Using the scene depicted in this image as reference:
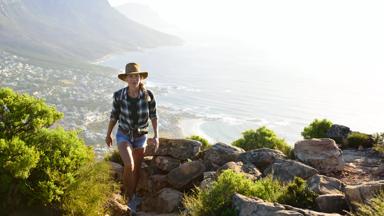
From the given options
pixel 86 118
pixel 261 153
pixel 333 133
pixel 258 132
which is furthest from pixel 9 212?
pixel 86 118

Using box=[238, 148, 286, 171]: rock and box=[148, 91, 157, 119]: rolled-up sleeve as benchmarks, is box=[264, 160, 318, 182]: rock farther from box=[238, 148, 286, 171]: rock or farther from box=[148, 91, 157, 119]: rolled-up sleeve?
box=[148, 91, 157, 119]: rolled-up sleeve

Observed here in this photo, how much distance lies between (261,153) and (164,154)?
351 centimetres

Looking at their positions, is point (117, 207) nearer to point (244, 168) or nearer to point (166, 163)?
point (166, 163)

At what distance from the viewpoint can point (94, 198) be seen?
8.77 metres

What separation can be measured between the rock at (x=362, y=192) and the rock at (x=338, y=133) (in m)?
10.1

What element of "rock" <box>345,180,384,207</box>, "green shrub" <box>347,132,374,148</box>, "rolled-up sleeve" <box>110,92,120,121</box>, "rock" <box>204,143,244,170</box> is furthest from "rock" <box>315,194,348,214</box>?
"green shrub" <box>347,132,374,148</box>

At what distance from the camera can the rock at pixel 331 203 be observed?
8.58m

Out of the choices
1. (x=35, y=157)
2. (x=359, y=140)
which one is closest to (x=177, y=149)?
(x=35, y=157)

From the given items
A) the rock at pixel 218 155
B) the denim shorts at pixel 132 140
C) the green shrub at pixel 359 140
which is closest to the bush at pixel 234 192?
the denim shorts at pixel 132 140

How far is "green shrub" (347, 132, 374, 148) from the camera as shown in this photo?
17.2 metres

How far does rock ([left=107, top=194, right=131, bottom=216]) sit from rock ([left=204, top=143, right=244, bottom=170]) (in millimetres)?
4084

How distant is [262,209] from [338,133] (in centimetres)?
1266

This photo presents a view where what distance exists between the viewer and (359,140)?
57.2ft

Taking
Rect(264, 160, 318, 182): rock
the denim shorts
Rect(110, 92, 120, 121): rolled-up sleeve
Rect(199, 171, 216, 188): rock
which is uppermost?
Rect(110, 92, 120, 121): rolled-up sleeve
